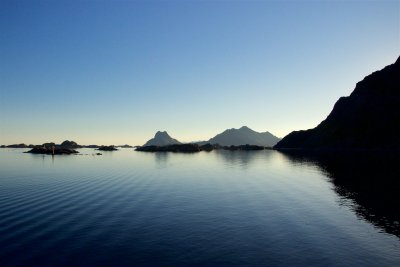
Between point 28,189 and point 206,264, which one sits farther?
point 28,189

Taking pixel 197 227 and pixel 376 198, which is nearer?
pixel 197 227

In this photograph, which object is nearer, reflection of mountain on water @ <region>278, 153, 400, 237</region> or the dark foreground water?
the dark foreground water

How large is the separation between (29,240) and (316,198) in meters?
49.3

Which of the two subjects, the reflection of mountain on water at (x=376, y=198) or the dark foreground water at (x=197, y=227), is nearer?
the dark foreground water at (x=197, y=227)

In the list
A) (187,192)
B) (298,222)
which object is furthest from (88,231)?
(187,192)

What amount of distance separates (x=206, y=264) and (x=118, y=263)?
24.9ft

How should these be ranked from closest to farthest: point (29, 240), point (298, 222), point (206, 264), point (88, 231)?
point (206, 264), point (29, 240), point (88, 231), point (298, 222)

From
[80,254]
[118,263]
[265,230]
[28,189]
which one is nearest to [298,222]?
[265,230]

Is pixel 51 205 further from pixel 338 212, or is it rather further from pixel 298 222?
pixel 338 212

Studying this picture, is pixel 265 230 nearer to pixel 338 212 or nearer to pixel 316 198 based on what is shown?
pixel 338 212

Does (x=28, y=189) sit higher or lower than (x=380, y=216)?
higher

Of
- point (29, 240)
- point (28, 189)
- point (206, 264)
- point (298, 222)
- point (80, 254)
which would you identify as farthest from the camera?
point (28, 189)

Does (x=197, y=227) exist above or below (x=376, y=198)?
above

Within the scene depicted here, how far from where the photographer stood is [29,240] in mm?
30266
